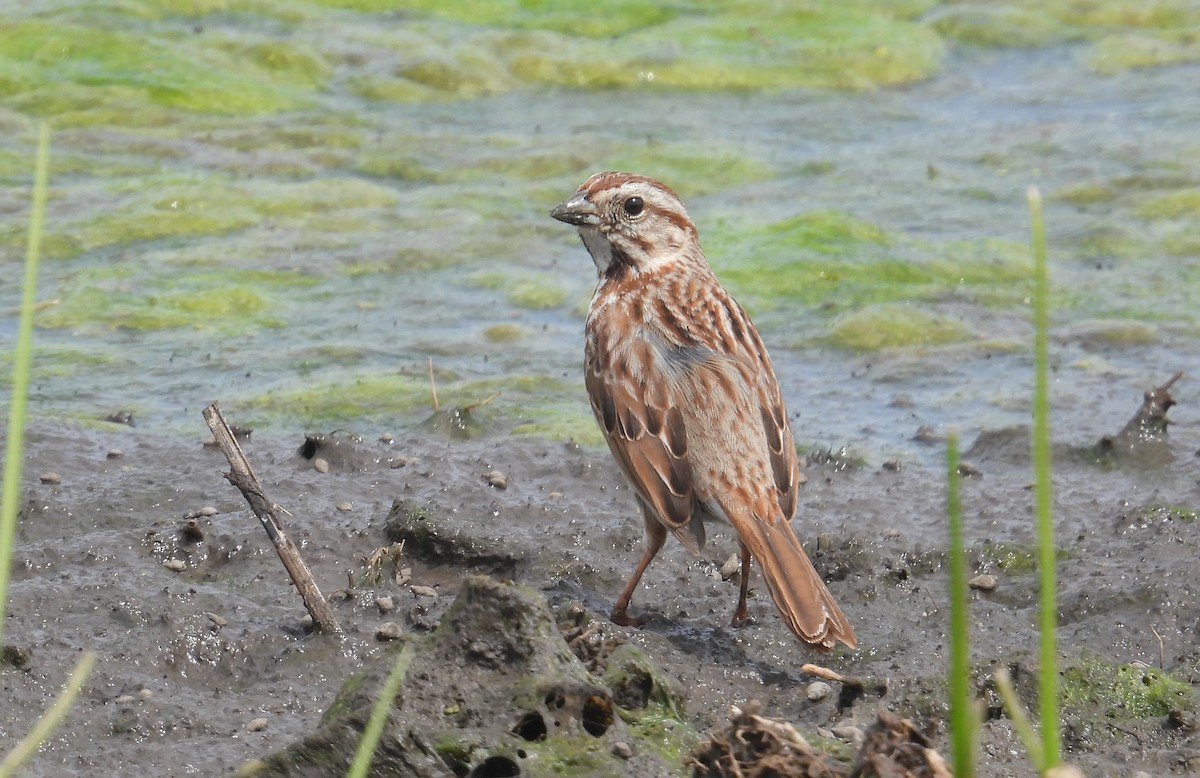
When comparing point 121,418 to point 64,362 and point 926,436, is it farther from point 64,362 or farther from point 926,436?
point 926,436

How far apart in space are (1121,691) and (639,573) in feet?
4.67

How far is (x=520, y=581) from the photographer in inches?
199

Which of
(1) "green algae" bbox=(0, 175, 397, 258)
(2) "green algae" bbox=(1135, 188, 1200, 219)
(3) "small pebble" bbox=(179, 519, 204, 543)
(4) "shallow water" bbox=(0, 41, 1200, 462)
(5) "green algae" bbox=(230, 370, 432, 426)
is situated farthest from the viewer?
(2) "green algae" bbox=(1135, 188, 1200, 219)

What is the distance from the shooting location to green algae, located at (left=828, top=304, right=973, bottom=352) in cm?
805

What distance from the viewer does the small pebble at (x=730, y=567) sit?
203 inches

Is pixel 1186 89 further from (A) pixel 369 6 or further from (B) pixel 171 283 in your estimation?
(B) pixel 171 283

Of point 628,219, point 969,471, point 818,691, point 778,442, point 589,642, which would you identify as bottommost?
point 969,471

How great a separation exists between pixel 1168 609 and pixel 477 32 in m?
10.2

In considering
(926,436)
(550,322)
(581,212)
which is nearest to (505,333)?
(550,322)

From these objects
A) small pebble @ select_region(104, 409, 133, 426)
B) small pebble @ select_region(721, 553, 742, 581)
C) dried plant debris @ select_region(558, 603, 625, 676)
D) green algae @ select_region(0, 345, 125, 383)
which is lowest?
green algae @ select_region(0, 345, 125, 383)

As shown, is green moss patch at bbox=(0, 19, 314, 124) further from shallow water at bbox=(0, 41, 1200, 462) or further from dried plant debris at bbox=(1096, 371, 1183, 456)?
dried plant debris at bbox=(1096, 371, 1183, 456)

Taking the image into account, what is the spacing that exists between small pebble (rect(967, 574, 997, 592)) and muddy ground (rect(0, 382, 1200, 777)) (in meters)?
0.04

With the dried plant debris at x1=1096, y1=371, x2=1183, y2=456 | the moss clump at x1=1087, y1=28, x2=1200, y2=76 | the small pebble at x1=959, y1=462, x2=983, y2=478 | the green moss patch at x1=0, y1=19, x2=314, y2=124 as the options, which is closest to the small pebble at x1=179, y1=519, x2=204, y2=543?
the small pebble at x1=959, y1=462, x2=983, y2=478

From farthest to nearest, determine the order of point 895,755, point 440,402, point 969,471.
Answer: point 440,402, point 969,471, point 895,755
